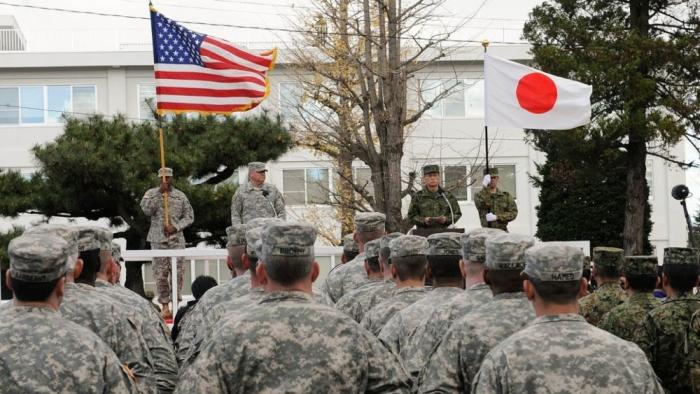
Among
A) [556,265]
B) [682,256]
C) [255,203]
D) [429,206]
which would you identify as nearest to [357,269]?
[682,256]

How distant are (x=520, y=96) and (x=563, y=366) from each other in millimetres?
11000

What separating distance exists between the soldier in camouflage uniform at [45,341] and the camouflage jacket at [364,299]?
354 cm

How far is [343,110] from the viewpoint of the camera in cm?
2494

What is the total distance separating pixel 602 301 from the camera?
29.4 feet

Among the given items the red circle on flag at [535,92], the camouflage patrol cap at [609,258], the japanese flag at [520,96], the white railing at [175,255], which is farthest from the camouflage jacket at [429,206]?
the camouflage patrol cap at [609,258]

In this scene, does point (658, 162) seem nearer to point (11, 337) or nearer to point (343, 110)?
point (343, 110)

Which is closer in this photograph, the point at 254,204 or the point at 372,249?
the point at 372,249

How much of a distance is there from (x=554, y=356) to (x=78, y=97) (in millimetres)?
40241

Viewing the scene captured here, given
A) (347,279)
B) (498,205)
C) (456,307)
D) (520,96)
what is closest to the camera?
(456,307)

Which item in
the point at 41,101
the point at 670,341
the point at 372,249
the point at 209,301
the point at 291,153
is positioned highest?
the point at 41,101

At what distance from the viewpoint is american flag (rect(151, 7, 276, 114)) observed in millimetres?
15320

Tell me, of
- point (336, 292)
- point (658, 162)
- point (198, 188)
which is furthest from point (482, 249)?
point (658, 162)

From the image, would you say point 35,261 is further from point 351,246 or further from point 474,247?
point 351,246

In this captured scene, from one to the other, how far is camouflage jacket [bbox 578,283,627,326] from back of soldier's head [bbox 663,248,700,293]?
0.72m
